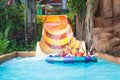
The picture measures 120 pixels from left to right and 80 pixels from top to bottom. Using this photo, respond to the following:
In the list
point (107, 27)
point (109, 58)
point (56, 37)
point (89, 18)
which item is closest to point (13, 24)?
point (56, 37)

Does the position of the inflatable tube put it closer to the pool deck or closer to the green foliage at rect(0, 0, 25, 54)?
the pool deck

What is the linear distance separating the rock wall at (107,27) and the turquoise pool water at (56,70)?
1148mm

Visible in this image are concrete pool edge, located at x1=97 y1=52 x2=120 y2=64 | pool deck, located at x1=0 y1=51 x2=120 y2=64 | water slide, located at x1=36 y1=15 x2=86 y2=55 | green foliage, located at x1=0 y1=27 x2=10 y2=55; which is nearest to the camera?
concrete pool edge, located at x1=97 y1=52 x2=120 y2=64

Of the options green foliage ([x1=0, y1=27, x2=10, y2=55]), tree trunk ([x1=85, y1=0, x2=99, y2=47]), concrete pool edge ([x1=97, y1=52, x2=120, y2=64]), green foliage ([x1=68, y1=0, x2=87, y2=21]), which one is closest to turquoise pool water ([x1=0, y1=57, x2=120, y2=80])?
concrete pool edge ([x1=97, y1=52, x2=120, y2=64])

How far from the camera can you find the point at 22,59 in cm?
1393

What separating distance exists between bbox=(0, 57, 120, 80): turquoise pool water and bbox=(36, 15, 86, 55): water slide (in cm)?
220

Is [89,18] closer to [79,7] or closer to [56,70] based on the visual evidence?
[79,7]

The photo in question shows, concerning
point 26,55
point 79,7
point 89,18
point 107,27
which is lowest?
point 26,55

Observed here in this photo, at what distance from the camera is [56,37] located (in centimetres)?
1653

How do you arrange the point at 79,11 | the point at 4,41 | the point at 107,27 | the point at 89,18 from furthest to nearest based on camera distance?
the point at 79,11 < the point at 107,27 < the point at 89,18 < the point at 4,41

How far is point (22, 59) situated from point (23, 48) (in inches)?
79.9

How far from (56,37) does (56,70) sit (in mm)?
5293

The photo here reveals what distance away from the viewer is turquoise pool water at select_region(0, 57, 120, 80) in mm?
9836

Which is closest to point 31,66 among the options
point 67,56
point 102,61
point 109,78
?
point 67,56
